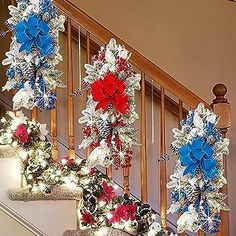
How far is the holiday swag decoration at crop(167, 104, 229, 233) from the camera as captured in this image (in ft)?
Answer: 7.57

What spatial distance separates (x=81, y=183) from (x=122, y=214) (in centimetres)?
26

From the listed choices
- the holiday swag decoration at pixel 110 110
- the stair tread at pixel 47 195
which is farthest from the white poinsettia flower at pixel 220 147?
the stair tread at pixel 47 195

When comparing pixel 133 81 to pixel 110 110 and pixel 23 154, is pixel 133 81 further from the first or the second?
pixel 23 154

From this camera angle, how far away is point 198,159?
2301 millimetres

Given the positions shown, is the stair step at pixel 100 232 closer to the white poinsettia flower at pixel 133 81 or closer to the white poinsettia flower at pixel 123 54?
the white poinsettia flower at pixel 133 81

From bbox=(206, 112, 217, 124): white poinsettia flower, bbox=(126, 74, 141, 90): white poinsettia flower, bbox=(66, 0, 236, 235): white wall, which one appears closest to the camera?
bbox=(206, 112, 217, 124): white poinsettia flower

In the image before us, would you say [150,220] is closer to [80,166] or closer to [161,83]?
[80,166]

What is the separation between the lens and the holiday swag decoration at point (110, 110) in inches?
96.2

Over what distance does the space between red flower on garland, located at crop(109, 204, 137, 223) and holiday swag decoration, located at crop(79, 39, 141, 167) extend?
0.97 feet

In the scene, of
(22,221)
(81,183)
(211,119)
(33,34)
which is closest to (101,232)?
(81,183)

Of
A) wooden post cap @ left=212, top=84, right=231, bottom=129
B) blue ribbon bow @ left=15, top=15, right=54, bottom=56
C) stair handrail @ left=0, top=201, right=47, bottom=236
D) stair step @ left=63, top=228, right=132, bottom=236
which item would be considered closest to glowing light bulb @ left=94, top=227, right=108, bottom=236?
stair step @ left=63, top=228, right=132, bottom=236

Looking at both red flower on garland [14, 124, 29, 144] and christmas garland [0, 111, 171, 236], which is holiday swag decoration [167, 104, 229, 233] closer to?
christmas garland [0, 111, 171, 236]

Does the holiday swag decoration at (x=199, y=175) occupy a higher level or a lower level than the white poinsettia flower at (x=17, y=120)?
lower

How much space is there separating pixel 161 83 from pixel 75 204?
70cm
